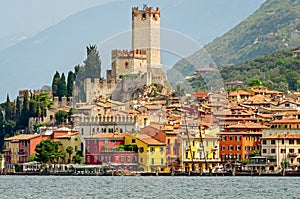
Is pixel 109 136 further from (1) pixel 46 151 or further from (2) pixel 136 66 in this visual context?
(2) pixel 136 66

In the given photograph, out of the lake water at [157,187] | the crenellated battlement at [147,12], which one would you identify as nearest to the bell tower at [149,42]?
the lake water at [157,187]

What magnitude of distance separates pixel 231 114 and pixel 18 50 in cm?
11473

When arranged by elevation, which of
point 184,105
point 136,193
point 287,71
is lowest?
point 136,193

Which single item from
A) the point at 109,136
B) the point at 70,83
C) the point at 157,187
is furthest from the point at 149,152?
the point at 70,83

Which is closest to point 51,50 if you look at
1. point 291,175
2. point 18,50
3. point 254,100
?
point 18,50

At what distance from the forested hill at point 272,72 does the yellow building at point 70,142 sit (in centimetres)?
4452

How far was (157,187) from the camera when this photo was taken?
55625 mm

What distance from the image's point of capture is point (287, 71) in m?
134

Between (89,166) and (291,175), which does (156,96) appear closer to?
(89,166)

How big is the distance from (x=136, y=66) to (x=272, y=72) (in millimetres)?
53995

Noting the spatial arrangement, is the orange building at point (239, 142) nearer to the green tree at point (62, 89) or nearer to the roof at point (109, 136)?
the roof at point (109, 136)

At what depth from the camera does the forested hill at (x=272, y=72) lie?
4981 inches

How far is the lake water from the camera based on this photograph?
164 feet

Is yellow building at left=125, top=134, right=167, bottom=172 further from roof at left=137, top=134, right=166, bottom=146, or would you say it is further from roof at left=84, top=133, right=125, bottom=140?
roof at left=84, top=133, right=125, bottom=140
